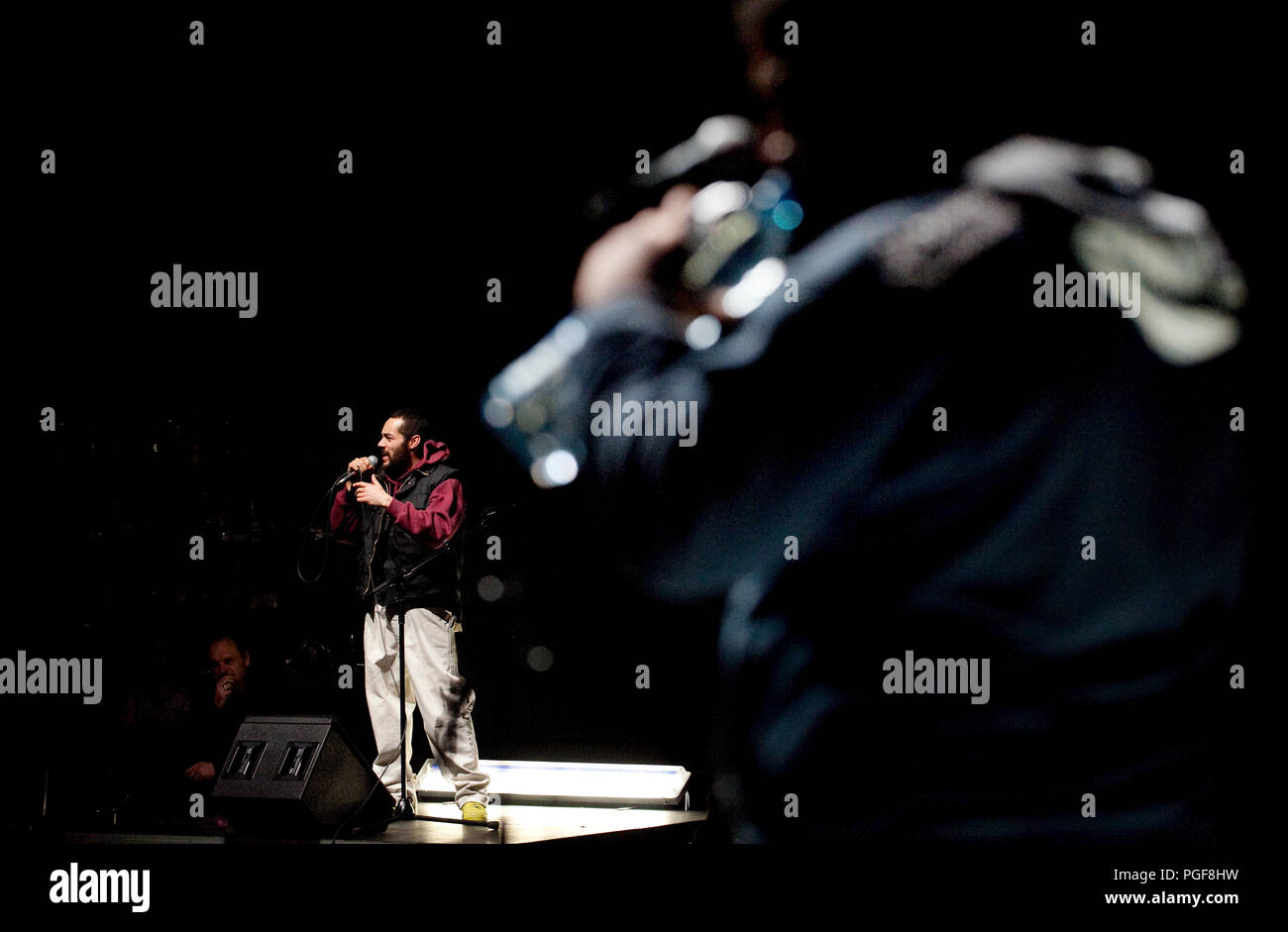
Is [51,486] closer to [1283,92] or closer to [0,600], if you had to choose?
[0,600]

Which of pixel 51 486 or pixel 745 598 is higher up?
pixel 51 486

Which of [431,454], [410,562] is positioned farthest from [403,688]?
[431,454]

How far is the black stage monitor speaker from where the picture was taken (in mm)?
3867

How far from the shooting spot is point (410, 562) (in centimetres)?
447

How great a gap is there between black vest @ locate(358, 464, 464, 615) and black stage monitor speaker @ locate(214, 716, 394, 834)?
1.98 ft

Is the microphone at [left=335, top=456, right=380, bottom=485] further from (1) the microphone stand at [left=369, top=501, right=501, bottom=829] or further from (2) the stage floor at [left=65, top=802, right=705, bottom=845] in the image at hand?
(2) the stage floor at [left=65, top=802, right=705, bottom=845]

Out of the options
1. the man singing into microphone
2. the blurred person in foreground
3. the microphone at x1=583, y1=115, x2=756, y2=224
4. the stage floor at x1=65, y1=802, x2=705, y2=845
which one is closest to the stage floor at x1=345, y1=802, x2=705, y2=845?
the stage floor at x1=65, y1=802, x2=705, y2=845

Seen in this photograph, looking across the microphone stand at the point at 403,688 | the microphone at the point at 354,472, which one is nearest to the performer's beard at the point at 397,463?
the microphone at the point at 354,472

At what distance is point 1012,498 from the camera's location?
478 cm

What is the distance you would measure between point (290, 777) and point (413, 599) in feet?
2.73
